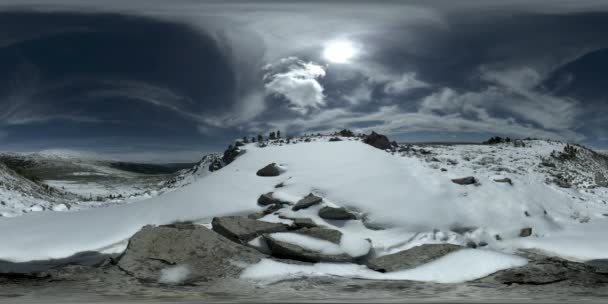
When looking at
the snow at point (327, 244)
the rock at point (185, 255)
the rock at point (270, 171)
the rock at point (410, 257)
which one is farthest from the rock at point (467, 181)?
the rock at point (185, 255)

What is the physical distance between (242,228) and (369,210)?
3.21 m

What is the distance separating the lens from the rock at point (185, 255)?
859 centimetres

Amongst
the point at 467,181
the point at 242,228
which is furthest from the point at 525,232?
the point at 242,228

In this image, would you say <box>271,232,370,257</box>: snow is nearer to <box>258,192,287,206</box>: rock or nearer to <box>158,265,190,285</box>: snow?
<box>158,265,190,285</box>: snow

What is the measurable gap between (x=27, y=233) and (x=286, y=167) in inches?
279

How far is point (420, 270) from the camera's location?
873 cm

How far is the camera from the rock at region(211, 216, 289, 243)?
1013 cm

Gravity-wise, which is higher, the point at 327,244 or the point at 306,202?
the point at 306,202

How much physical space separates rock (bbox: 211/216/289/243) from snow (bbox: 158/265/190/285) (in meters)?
1.63

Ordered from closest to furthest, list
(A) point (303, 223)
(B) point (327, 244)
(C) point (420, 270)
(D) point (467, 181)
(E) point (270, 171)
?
1. (C) point (420, 270)
2. (B) point (327, 244)
3. (A) point (303, 223)
4. (D) point (467, 181)
5. (E) point (270, 171)

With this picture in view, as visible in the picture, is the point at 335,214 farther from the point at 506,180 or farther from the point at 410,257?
the point at 506,180

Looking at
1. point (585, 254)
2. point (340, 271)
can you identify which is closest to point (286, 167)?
point (340, 271)

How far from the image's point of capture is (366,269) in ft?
29.5

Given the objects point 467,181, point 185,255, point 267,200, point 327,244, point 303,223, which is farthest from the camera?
point 467,181
